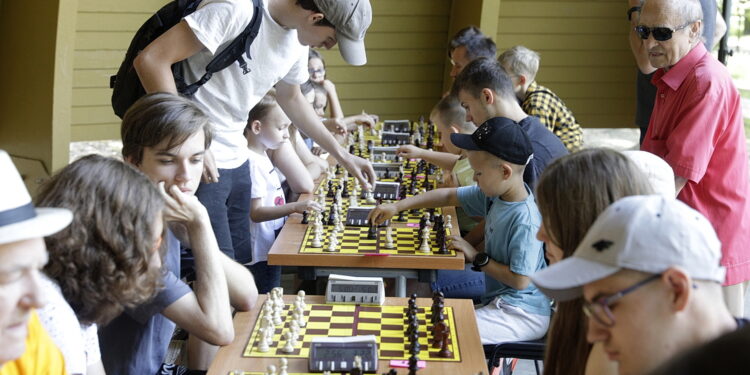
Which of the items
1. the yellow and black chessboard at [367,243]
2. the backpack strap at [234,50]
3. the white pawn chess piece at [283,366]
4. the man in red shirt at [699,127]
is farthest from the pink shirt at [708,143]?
the white pawn chess piece at [283,366]

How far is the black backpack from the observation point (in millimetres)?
3330

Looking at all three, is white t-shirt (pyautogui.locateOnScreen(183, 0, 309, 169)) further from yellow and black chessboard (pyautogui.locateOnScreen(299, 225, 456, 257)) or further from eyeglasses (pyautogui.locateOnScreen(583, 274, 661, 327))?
eyeglasses (pyautogui.locateOnScreen(583, 274, 661, 327))

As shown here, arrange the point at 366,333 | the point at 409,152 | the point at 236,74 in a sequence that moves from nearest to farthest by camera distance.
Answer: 1. the point at 366,333
2. the point at 236,74
3. the point at 409,152

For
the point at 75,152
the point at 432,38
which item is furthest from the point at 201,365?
the point at 432,38

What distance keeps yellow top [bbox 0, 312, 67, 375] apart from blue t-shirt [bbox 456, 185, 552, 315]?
184 centimetres

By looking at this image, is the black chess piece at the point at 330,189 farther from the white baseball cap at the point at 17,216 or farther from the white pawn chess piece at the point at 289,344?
the white baseball cap at the point at 17,216

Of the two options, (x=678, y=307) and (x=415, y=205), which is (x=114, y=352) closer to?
(x=678, y=307)

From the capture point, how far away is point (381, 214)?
400 centimetres

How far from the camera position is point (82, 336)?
2.23 metres

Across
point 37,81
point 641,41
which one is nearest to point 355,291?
point 641,41

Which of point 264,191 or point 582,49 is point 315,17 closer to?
point 264,191

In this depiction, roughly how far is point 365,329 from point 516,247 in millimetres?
883

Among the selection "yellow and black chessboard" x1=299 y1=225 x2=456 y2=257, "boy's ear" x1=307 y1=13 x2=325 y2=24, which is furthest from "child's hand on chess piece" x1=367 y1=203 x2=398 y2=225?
"boy's ear" x1=307 y1=13 x2=325 y2=24

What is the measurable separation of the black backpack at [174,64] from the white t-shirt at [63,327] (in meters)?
1.38
